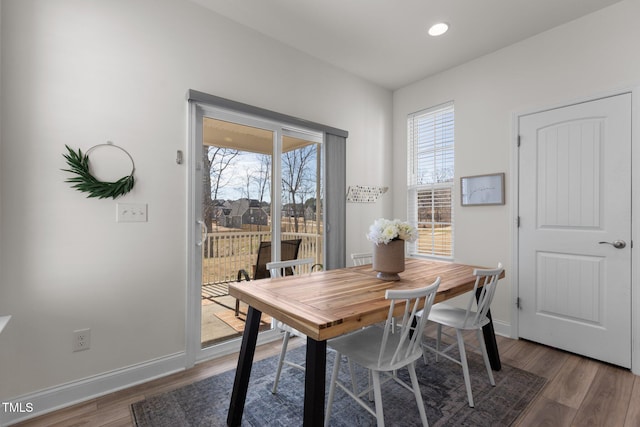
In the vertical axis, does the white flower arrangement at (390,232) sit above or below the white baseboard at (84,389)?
above

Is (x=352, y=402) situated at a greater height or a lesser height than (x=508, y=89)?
lesser

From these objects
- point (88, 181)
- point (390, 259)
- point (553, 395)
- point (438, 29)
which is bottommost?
point (553, 395)

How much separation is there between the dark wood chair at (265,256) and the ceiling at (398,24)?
77.2 inches

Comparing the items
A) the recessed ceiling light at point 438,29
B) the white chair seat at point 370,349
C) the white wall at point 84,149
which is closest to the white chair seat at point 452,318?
the white chair seat at point 370,349

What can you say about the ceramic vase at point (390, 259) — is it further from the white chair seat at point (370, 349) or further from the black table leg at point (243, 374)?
the black table leg at point (243, 374)

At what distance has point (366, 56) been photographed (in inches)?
127

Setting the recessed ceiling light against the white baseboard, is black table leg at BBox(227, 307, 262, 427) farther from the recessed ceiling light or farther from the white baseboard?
the recessed ceiling light

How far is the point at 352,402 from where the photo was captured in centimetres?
192

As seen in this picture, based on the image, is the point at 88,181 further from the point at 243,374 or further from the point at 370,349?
the point at 370,349

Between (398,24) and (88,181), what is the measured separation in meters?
2.71

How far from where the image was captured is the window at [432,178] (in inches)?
141

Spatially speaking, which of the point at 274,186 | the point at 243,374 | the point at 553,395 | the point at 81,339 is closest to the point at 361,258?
the point at 274,186

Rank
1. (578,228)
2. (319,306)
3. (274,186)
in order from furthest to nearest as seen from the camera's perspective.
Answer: (274,186), (578,228), (319,306)

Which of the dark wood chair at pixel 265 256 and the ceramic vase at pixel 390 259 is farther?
the dark wood chair at pixel 265 256
